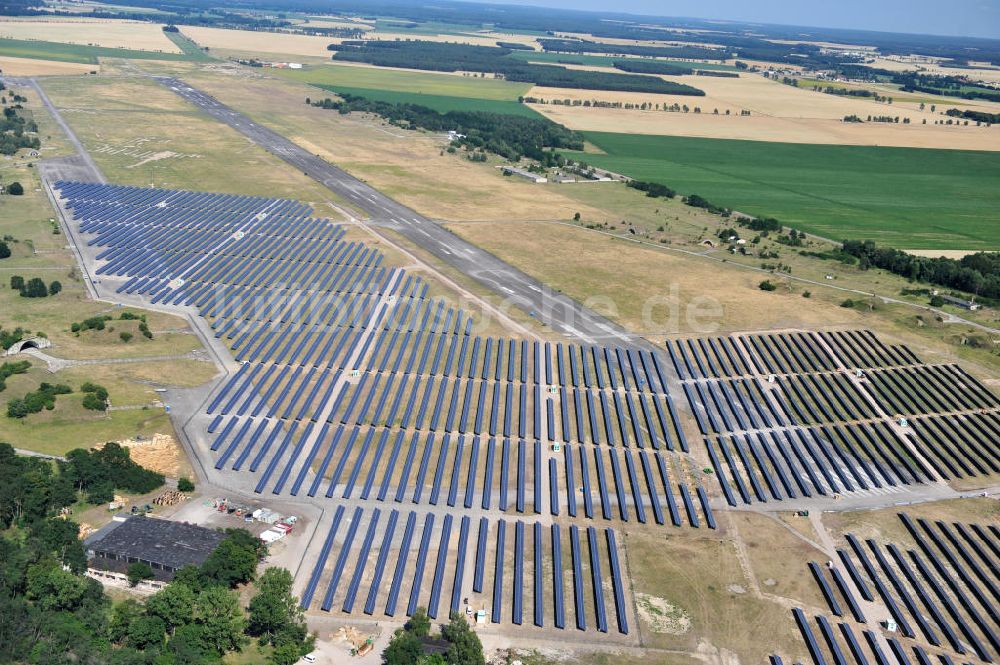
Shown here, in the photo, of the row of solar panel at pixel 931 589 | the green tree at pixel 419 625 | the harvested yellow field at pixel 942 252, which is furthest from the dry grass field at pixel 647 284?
the green tree at pixel 419 625

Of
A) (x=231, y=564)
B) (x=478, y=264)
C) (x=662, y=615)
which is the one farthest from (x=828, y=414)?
(x=231, y=564)

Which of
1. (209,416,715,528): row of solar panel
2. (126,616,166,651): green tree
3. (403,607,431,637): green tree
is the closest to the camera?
(126,616,166,651): green tree

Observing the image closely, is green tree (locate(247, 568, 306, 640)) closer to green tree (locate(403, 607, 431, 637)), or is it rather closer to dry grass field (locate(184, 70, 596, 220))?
green tree (locate(403, 607, 431, 637))

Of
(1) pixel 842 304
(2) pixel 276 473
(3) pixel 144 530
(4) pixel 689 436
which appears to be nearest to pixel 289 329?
(2) pixel 276 473

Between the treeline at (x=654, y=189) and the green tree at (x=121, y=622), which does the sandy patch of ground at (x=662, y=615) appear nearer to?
the green tree at (x=121, y=622)

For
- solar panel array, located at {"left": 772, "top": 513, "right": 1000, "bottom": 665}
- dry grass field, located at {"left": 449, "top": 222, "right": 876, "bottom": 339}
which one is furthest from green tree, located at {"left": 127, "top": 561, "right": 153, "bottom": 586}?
dry grass field, located at {"left": 449, "top": 222, "right": 876, "bottom": 339}

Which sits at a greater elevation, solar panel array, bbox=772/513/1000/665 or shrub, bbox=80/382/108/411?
shrub, bbox=80/382/108/411

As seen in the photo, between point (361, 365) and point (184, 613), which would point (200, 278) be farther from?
→ point (184, 613)

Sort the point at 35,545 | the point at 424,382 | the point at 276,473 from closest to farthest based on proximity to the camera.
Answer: the point at 35,545 < the point at 276,473 < the point at 424,382
